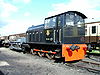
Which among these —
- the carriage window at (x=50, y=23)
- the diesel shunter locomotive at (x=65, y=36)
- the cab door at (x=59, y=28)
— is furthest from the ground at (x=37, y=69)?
the carriage window at (x=50, y=23)

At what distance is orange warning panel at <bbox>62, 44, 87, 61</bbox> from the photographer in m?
8.90

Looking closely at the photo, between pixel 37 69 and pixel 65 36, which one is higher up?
pixel 65 36

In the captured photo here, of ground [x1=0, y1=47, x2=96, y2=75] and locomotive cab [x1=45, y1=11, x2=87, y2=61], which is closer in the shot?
ground [x1=0, y1=47, x2=96, y2=75]

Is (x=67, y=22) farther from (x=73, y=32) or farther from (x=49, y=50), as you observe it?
(x=49, y=50)

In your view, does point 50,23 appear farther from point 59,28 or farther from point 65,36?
point 65,36

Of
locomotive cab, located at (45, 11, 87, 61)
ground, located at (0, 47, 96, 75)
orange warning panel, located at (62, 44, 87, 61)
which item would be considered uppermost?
locomotive cab, located at (45, 11, 87, 61)

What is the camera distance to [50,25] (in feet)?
33.5

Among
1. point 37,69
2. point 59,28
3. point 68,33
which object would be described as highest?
point 59,28

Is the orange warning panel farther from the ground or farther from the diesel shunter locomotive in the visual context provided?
the ground

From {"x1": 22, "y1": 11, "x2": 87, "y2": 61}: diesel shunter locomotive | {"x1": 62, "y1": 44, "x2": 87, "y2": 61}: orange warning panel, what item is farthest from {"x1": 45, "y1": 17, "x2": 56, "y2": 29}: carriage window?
{"x1": 62, "y1": 44, "x2": 87, "y2": 61}: orange warning panel

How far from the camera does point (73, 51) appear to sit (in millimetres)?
9328

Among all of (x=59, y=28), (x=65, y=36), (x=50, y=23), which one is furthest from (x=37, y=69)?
(x=50, y=23)

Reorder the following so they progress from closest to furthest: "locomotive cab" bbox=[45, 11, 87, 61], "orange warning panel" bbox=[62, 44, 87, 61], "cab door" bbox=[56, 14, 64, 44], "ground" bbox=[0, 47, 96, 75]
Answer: "ground" bbox=[0, 47, 96, 75], "orange warning panel" bbox=[62, 44, 87, 61], "locomotive cab" bbox=[45, 11, 87, 61], "cab door" bbox=[56, 14, 64, 44]

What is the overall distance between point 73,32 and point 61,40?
1108 mm
